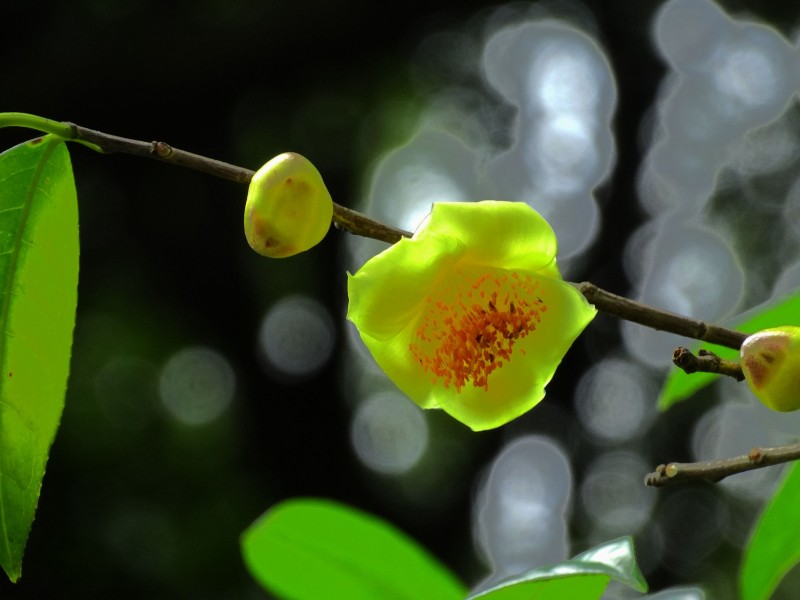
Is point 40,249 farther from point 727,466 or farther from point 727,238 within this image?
point 727,238

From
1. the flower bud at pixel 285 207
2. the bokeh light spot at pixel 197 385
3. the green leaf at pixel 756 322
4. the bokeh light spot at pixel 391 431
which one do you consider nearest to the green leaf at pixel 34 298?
the flower bud at pixel 285 207

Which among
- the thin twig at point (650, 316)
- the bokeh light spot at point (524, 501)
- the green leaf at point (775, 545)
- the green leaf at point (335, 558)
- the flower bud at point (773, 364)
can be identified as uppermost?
the thin twig at point (650, 316)

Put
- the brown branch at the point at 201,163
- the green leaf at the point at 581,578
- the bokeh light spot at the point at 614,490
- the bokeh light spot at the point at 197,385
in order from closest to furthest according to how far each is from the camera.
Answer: the green leaf at the point at 581,578 < the brown branch at the point at 201,163 < the bokeh light spot at the point at 197,385 < the bokeh light spot at the point at 614,490

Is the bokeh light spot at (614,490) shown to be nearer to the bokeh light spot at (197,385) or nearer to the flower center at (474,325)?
the bokeh light spot at (197,385)

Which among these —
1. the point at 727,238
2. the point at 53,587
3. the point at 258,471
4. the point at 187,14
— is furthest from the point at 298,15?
the point at 727,238

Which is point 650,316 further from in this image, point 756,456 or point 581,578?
point 581,578

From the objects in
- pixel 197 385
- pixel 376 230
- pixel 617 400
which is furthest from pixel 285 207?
pixel 617 400

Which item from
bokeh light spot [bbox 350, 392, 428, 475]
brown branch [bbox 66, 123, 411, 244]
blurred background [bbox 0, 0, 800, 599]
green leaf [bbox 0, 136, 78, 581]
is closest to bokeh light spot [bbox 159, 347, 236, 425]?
blurred background [bbox 0, 0, 800, 599]
